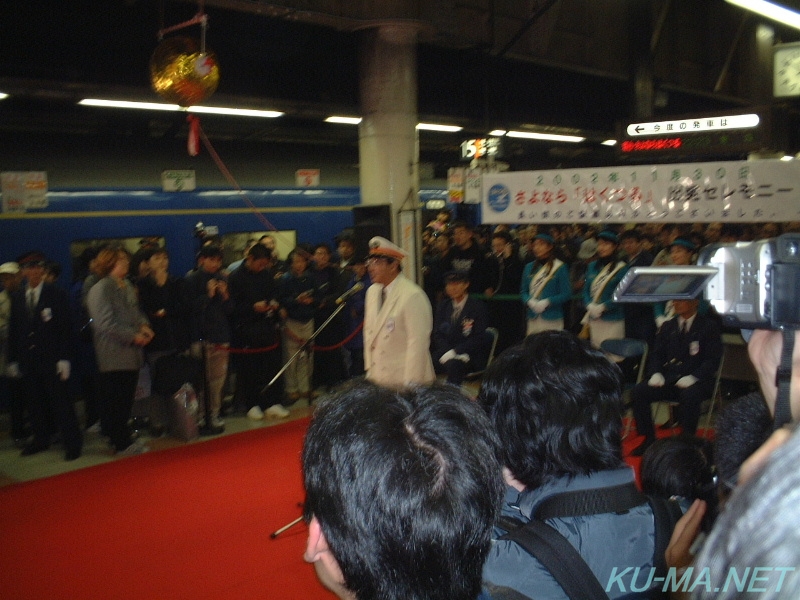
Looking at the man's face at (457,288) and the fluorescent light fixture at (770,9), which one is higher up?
the fluorescent light fixture at (770,9)

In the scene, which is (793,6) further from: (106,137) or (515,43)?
(106,137)

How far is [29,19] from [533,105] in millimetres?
9541

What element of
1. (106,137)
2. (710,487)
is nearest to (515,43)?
(106,137)

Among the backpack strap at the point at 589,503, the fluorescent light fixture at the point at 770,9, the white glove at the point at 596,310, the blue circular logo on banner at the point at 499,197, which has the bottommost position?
the white glove at the point at 596,310

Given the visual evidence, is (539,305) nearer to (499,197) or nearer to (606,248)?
(606,248)

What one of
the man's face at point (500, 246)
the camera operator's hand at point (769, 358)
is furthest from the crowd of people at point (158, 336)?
the camera operator's hand at point (769, 358)

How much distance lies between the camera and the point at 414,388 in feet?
4.80

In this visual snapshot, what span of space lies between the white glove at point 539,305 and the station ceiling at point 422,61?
2.64 meters

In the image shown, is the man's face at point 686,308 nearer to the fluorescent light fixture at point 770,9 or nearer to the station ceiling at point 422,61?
the fluorescent light fixture at point 770,9

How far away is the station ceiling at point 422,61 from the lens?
28.0 ft

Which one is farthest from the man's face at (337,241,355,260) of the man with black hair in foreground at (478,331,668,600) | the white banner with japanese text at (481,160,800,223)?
the man with black hair in foreground at (478,331,668,600)

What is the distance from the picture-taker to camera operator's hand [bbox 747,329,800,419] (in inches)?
46.6

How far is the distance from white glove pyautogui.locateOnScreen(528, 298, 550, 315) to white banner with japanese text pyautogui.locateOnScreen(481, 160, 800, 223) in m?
0.92

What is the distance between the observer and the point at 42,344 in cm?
636
